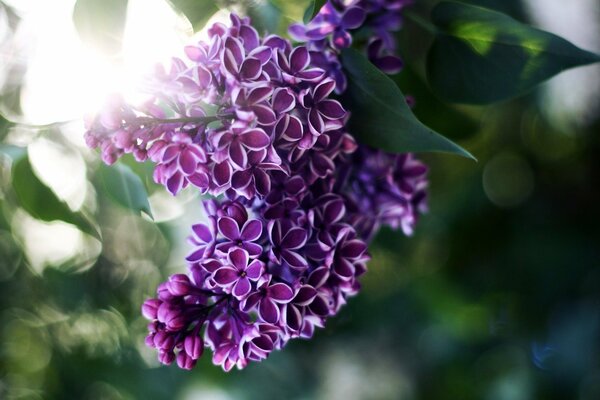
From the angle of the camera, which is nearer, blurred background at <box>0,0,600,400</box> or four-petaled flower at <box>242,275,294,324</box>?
four-petaled flower at <box>242,275,294,324</box>

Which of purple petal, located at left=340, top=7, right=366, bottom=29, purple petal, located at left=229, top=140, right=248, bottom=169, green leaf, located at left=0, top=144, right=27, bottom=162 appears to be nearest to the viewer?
purple petal, located at left=229, top=140, right=248, bottom=169

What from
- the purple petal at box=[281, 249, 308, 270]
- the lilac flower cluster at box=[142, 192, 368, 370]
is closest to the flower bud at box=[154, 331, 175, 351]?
the lilac flower cluster at box=[142, 192, 368, 370]

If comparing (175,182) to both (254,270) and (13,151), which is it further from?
(13,151)

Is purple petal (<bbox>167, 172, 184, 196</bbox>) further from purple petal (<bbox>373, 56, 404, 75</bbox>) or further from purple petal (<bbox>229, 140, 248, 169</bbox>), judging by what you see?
purple petal (<bbox>373, 56, 404, 75</bbox>)

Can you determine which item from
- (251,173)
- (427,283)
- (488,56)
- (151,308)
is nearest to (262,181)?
(251,173)

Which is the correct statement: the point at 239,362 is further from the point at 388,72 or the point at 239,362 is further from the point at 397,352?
the point at 397,352

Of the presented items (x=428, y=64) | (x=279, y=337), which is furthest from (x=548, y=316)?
(x=279, y=337)
